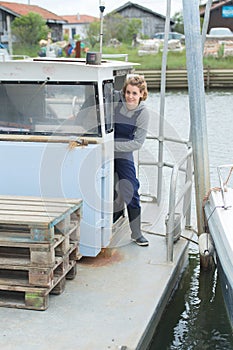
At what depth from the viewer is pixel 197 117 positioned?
6062mm

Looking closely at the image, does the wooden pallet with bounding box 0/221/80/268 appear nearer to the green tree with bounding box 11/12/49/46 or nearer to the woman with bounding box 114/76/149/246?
the woman with bounding box 114/76/149/246

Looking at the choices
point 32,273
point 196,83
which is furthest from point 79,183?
point 196,83

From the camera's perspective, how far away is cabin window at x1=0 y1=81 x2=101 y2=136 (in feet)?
17.4

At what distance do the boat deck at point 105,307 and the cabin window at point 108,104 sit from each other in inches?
46.6

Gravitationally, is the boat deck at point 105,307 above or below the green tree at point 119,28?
below

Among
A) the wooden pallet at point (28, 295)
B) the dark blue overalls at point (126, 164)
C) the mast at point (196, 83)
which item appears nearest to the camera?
the wooden pallet at point (28, 295)

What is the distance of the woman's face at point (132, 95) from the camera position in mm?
5526

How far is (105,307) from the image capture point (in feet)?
15.4

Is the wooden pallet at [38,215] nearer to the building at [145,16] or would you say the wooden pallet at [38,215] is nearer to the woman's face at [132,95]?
the woman's face at [132,95]

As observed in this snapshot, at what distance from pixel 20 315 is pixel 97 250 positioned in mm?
1128

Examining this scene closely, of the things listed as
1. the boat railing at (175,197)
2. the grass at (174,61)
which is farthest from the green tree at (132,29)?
the boat railing at (175,197)

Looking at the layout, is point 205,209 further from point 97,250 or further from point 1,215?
point 1,215

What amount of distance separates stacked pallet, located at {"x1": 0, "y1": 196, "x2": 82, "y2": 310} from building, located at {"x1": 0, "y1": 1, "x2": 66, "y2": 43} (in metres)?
45.7

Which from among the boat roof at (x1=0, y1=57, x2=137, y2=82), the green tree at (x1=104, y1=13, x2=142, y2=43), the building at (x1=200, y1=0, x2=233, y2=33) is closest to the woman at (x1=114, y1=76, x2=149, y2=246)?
the boat roof at (x1=0, y1=57, x2=137, y2=82)
